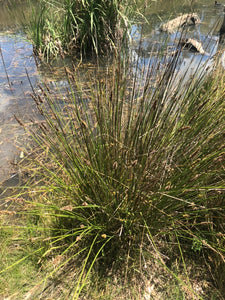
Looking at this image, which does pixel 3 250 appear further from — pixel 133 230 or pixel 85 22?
pixel 85 22

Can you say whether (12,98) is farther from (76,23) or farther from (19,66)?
(76,23)

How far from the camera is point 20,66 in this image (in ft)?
15.0

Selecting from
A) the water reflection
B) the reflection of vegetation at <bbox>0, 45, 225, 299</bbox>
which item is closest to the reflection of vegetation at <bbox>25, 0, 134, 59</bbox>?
Result: the water reflection

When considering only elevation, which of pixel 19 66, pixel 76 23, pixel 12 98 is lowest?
pixel 19 66

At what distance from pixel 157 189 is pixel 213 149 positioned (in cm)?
42

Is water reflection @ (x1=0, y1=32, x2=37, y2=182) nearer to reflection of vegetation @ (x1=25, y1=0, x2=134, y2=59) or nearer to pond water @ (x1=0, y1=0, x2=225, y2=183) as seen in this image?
pond water @ (x1=0, y1=0, x2=225, y2=183)

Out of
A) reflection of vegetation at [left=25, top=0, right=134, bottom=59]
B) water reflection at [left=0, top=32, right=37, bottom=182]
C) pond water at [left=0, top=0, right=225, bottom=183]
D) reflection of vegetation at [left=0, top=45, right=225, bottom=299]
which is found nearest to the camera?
reflection of vegetation at [left=0, top=45, right=225, bottom=299]

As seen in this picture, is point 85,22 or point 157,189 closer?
point 157,189

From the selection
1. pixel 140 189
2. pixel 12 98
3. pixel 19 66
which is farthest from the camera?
pixel 19 66

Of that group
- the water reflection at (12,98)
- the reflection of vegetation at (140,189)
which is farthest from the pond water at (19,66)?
the reflection of vegetation at (140,189)

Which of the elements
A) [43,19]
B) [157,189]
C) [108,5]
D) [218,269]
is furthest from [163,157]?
[43,19]

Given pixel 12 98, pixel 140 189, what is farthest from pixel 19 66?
pixel 140 189

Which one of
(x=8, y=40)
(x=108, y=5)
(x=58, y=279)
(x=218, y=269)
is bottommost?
(x=8, y=40)

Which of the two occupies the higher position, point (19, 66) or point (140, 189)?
point (140, 189)
